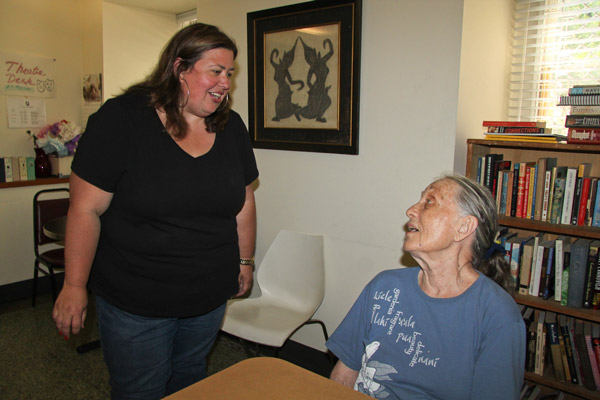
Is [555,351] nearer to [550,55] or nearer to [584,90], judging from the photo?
[584,90]

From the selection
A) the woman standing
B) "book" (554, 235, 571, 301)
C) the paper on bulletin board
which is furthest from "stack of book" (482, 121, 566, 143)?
the paper on bulletin board

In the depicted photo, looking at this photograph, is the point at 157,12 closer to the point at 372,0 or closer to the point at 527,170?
the point at 372,0

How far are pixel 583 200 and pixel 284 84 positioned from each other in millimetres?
1594

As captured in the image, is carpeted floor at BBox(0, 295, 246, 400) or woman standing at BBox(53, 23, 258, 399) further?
carpeted floor at BBox(0, 295, 246, 400)

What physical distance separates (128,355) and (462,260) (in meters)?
1.05

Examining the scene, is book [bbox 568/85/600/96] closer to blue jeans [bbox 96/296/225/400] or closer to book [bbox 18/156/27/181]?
blue jeans [bbox 96/296/225/400]

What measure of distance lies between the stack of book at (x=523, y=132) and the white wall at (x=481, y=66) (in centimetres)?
16

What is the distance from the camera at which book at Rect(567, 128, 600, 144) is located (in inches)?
66.2

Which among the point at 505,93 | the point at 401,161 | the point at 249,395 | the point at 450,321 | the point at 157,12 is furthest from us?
the point at 157,12

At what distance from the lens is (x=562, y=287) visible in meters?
1.81

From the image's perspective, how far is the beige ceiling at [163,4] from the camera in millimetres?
3582

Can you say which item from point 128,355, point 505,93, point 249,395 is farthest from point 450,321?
point 505,93

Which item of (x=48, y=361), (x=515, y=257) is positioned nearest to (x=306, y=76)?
(x=515, y=257)

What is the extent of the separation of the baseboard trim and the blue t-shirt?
3.32 meters
